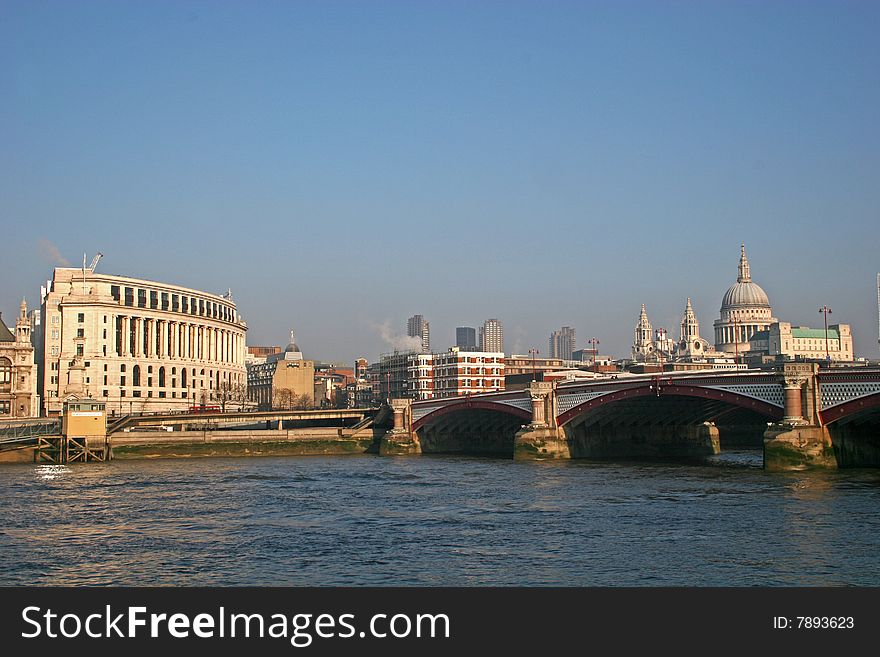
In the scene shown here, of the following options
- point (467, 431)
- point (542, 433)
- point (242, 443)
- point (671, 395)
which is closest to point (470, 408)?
point (467, 431)

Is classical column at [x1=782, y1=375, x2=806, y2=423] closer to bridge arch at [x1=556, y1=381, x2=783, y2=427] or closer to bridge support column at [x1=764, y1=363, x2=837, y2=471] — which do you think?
bridge support column at [x1=764, y1=363, x2=837, y2=471]

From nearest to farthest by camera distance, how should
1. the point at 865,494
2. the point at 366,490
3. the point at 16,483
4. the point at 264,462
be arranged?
1. the point at 865,494
2. the point at 366,490
3. the point at 16,483
4. the point at 264,462

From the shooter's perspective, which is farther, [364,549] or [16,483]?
[16,483]

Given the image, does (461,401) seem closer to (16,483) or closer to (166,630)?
(16,483)

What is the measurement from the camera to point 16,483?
272 ft

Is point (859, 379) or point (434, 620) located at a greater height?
point (859, 379)

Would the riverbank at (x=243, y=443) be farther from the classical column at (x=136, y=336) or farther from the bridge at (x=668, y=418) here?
the classical column at (x=136, y=336)

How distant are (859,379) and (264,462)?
62087 mm

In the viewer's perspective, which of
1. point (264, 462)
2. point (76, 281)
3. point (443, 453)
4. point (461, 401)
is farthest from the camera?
point (76, 281)

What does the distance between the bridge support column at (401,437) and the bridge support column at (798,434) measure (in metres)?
57.3

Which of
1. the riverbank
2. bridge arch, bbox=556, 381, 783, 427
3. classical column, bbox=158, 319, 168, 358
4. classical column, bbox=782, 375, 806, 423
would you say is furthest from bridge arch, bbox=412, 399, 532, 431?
classical column, bbox=158, 319, 168, 358

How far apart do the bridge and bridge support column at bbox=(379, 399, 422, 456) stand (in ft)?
0.41

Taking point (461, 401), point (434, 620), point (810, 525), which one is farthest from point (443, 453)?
point (434, 620)

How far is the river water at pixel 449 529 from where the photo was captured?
40.8 metres
